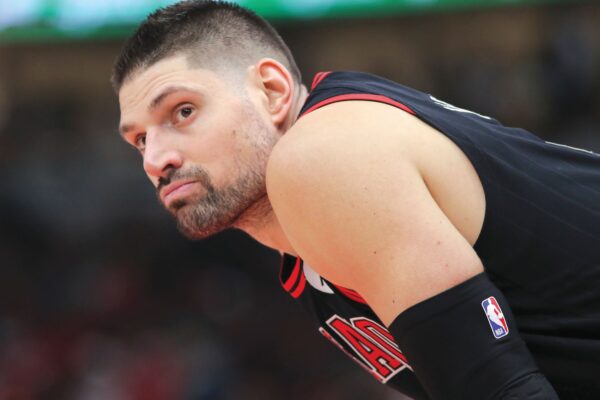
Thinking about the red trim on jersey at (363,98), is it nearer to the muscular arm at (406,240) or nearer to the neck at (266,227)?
the muscular arm at (406,240)

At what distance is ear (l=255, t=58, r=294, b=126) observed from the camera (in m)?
2.89

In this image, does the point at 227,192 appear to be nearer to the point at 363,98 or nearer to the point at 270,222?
the point at 270,222

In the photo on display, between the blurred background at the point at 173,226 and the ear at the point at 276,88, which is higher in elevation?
the ear at the point at 276,88

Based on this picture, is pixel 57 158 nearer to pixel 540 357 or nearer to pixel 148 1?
pixel 148 1

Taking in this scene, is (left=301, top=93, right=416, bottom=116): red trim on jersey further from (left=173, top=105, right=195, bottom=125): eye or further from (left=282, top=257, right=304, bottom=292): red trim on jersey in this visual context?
(left=282, top=257, right=304, bottom=292): red trim on jersey

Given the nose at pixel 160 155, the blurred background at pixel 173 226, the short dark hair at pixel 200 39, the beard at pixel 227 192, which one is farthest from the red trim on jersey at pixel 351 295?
the blurred background at pixel 173 226

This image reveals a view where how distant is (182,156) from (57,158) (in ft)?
24.1

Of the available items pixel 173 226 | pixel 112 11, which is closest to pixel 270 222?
pixel 112 11

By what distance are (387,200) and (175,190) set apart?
0.80 metres

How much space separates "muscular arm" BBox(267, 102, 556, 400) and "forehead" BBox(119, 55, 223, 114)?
0.52 m

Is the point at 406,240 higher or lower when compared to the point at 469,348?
higher

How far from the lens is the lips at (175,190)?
2760 mm

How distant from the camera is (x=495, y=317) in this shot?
7.37ft

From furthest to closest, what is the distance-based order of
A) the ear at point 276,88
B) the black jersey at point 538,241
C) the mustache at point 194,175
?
the ear at point 276,88 < the mustache at point 194,175 < the black jersey at point 538,241
